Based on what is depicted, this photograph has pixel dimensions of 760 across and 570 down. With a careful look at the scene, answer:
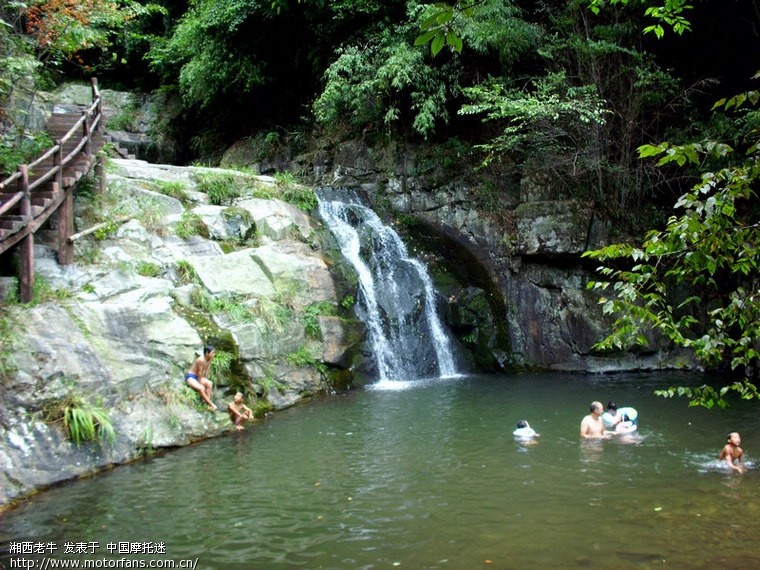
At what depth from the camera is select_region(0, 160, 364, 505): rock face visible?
802 cm

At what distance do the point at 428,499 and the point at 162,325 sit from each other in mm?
5814

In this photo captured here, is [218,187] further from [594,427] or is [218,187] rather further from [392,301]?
[594,427]

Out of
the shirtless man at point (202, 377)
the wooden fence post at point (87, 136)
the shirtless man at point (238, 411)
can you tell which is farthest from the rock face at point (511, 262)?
the wooden fence post at point (87, 136)

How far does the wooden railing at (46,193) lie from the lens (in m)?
9.07

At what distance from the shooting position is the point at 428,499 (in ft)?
22.1

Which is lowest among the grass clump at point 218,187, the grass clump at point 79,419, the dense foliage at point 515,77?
the grass clump at point 79,419

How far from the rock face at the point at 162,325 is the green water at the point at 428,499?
0.68 m

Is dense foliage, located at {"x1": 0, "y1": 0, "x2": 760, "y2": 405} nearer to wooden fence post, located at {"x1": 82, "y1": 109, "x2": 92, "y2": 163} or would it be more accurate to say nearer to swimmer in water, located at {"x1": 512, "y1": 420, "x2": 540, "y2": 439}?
wooden fence post, located at {"x1": 82, "y1": 109, "x2": 92, "y2": 163}

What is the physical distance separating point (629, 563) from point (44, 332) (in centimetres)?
798

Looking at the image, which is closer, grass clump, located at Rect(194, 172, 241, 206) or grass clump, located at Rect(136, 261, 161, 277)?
grass clump, located at Rect(136, 261, 161, 277)

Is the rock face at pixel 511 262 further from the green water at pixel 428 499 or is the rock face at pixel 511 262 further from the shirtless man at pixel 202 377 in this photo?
the shirtless man at pixel 202 377

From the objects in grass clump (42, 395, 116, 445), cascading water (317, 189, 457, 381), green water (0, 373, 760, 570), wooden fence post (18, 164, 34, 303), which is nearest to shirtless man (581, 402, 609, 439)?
green water (0, 373, 760, 570)

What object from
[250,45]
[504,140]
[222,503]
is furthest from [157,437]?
[250,45]

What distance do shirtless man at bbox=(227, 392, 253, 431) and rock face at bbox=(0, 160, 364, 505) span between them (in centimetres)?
18
